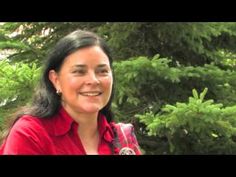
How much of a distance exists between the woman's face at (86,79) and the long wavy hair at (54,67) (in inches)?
1.2

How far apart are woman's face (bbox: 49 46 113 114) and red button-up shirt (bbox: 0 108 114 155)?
107mm

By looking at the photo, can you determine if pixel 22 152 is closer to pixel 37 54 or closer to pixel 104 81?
pixel 104 81

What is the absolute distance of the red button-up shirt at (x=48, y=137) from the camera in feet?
7.17

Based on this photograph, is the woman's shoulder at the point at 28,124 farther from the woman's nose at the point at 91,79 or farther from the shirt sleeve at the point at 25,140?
the woman's nose at the point at 91,79

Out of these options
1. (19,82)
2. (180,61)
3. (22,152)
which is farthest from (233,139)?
(22,152)

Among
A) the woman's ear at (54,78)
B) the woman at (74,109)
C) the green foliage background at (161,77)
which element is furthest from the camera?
the green foliage background at (161,77)

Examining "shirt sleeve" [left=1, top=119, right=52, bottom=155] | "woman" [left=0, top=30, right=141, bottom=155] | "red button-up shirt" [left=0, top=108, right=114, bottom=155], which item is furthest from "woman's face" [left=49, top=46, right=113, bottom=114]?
"shirt sleeve" [left=1, top=119, right=52, bottom=155]

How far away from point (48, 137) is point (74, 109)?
24cm

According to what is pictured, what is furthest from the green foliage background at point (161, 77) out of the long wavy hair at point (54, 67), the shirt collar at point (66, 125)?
the long wavy hair at point (54, 67)

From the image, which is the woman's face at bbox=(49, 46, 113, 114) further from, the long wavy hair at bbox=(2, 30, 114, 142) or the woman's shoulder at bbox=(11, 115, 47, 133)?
the woman's shoulder at bbox=(11, 115, 47, 133)
